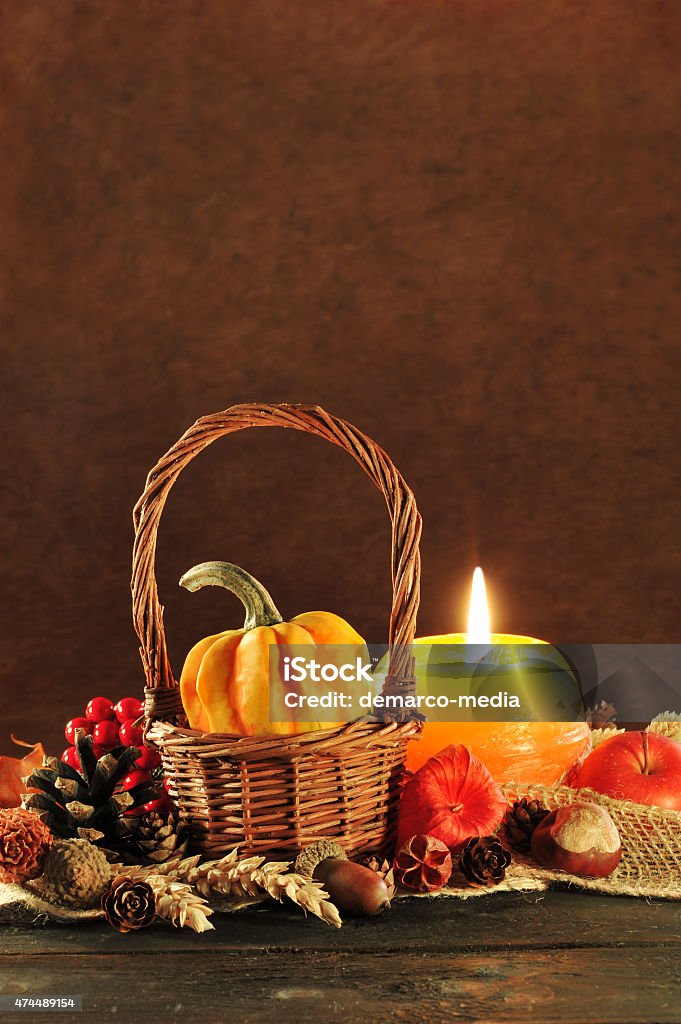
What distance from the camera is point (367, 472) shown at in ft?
3.26

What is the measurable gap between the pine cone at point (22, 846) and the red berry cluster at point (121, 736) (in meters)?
0.10

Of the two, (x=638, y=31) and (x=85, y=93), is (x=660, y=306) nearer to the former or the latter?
(x=638, y=31)

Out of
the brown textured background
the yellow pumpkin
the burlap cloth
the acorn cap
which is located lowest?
the burlap cloth

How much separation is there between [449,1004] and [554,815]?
0.31 m

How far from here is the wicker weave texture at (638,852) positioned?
94cm

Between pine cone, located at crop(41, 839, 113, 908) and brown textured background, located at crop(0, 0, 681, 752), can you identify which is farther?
brown textured background, located at crop(0, 0, 681, 752)

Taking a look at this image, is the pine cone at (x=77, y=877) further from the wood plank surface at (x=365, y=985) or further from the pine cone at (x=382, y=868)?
the pine cone at (x=382, y=868)

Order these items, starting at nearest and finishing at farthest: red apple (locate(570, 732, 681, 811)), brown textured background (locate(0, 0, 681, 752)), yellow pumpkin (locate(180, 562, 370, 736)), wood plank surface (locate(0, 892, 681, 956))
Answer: wood plank surface (locate(0, 892, 681, 956)), yellow pumpkin (locate(180, 562, 370, 736)), red apple (locate(570, 732, 681, 811)), brown textured background (locate(0, 0, 681, 752))

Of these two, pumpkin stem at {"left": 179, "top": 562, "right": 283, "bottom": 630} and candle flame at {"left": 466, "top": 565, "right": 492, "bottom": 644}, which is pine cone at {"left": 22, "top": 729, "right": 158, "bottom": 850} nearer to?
pumpkin stem at {"left": 179, "top": 562, "right": 283, "bottom": 630}

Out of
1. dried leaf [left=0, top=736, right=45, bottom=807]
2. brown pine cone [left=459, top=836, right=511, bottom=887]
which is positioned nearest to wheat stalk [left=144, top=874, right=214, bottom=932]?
brown pine cone [left=459, top=836, right=511, bottom=887]

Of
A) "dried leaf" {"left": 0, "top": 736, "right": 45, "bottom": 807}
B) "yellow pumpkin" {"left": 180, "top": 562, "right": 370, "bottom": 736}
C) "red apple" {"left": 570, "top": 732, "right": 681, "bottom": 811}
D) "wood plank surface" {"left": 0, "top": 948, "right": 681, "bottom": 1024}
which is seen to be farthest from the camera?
"dried leaf" {"left": 0, "top": 736, "right": 45, "bottom": 807}

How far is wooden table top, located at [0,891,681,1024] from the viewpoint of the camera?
700mm

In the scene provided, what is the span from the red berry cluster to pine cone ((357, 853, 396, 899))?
7.7 inches

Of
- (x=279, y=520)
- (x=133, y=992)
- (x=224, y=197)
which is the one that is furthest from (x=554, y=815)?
(x=224, y=197)
